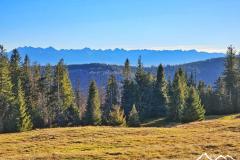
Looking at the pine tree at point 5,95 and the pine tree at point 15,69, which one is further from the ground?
the pine tree at point 15,69

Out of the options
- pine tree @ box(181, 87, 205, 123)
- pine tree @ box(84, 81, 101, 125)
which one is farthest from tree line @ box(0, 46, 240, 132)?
pine tree @ box(181, 87, 205, 123)

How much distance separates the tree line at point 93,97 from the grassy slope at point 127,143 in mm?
31359

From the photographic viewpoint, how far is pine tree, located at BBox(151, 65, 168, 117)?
400 feet

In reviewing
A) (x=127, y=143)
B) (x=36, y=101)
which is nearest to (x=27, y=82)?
(x=36, y=101)

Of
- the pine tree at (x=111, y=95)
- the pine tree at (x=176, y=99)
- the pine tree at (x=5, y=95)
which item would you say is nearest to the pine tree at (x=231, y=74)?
the pine tree at (x=176, y=99)

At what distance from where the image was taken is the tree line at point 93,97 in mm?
103000

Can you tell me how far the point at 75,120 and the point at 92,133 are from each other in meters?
46.8

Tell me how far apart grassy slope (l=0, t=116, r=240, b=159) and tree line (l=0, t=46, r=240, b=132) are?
31359mm

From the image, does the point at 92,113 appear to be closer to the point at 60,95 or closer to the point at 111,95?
the point at 60,95

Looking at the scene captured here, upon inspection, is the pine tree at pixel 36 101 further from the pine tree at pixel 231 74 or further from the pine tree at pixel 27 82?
the pine tree at pixel 231 74

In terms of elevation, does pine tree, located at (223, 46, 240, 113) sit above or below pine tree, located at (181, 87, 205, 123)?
above

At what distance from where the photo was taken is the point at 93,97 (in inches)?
4252

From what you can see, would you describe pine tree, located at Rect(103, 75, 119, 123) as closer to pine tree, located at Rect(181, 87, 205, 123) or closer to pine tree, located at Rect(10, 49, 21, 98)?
pine tree, located at Rect(10, 49, 21, 98)

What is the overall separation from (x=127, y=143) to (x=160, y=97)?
242ft
